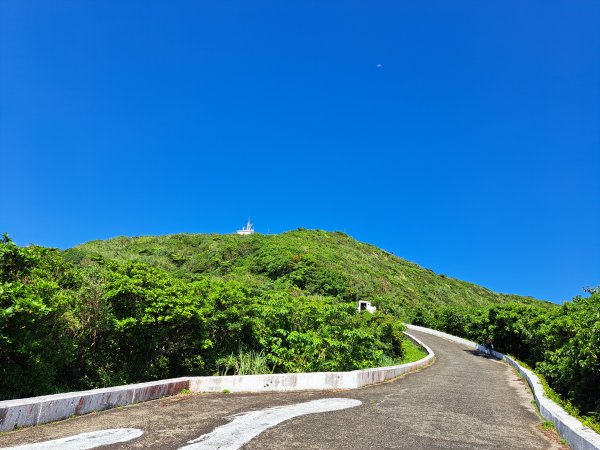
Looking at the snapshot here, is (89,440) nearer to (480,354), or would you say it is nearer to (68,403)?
(68,403)

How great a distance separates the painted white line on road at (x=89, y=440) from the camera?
4.68 metres

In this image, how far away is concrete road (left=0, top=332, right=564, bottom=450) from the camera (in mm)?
5426

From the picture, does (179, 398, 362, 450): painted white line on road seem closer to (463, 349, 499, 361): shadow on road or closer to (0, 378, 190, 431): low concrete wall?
(0, 378, 190, 431): low concrete wall

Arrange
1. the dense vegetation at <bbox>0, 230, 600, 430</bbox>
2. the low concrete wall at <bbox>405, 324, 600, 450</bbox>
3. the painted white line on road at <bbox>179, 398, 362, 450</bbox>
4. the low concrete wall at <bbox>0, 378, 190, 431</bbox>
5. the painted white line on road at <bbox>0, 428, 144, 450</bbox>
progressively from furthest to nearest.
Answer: the dense vegetation at <bbox>0, 230, 600, 430</bbox>
the low concrete wall at <bbox>405, 324, 600, 450</bbox>
the low concrete wall at <bbox>0, 378, 190, 431</bbox>
the painted white line on road at <bbox>179, 398, 362, 450</bbox>
the painted white line on road at <bbox>0, 428, 144, 450</bbox>

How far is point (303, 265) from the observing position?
53844 mm

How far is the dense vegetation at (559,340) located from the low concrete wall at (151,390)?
17.4 feet

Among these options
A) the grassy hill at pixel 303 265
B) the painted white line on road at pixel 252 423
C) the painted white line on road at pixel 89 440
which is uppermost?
→ the grassy hill at pixel 303 265

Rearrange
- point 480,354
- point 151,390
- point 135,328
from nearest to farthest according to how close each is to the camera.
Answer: point 151,390, point 135,328, point 480,354

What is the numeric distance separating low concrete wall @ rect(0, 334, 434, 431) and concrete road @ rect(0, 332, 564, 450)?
186 mm

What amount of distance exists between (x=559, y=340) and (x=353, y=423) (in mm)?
11830

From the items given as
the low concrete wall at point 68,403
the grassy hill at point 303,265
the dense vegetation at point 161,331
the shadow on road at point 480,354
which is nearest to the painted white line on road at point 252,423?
the low concrete wall at point 68,403

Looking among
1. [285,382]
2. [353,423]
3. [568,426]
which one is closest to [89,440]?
[353,423]

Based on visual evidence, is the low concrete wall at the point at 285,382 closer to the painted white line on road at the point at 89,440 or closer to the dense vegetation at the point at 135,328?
the dense vegetation at the point at 135,328

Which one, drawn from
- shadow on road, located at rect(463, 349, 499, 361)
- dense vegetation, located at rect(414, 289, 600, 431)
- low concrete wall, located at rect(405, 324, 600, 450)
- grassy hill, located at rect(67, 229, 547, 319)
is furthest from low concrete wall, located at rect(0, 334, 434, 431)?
grassy hill, located at rect(67, 229, 547, 319)
